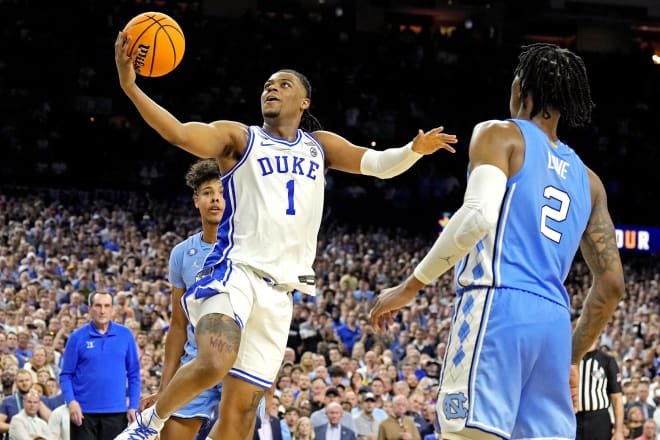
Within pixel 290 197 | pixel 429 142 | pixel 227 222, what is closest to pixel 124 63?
pixel 227 222

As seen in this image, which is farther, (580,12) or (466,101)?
(580,12)

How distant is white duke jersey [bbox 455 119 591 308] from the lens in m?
3.84

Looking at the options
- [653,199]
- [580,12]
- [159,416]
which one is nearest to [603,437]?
[159,416]

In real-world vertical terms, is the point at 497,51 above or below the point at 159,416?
above

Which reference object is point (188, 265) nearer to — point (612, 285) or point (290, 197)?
point (290, 197)

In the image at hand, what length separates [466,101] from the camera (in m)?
30.2

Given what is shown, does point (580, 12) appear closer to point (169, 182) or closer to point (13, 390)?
point (169, 182)

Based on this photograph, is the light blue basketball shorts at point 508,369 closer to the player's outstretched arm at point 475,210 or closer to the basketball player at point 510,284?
the basketball player at point 510,284

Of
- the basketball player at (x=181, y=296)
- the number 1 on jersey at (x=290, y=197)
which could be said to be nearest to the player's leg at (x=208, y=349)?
the number 1 on jersey at (x=290, y=197)

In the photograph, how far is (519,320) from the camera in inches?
148

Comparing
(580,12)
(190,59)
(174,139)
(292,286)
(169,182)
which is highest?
(580,12)

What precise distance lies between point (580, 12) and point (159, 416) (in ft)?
103

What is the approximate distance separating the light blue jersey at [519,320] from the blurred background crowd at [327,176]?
7.85 m

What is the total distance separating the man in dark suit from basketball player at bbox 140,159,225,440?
5.44 meters
